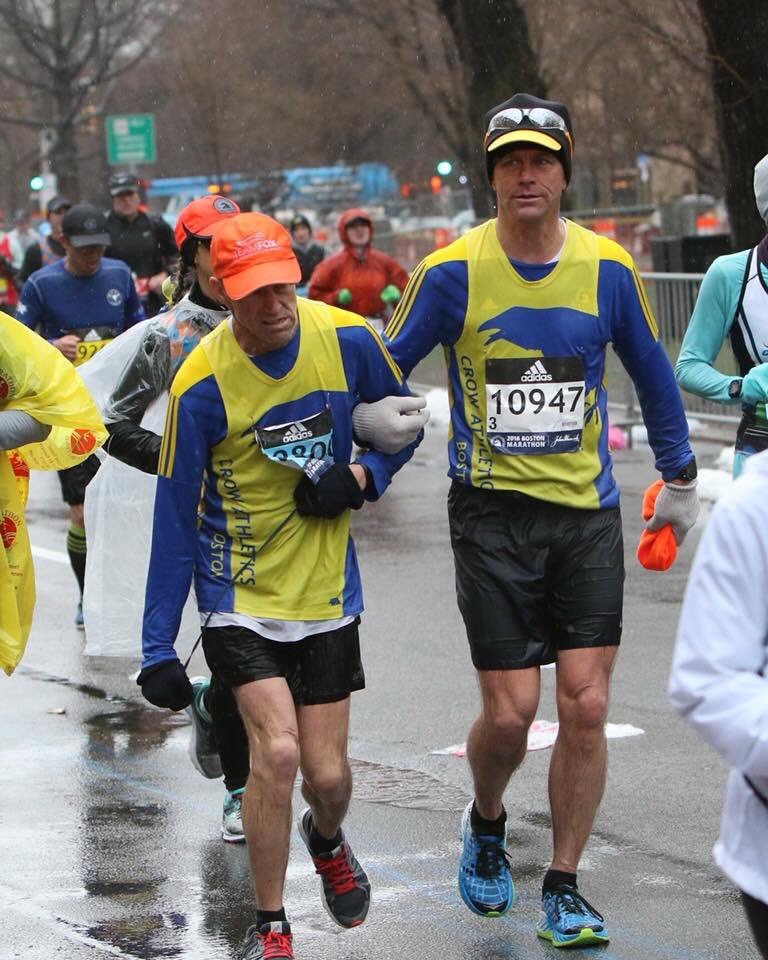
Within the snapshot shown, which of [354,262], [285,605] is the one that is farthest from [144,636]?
[354,262]

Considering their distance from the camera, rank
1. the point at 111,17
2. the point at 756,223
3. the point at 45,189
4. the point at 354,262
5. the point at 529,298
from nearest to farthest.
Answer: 1. the point at 529,298
2. the point at 354,262
3. the point at 756,223
4. the point at 111,17
5. the point at 45,189

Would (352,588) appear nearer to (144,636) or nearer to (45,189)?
(144,636)

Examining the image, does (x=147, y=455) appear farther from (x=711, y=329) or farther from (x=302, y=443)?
(x=711, y=329)

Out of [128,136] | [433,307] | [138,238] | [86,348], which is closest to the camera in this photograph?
[433,307]

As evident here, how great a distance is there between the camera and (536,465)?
16.5 ft

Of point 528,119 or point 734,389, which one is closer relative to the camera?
point 528,119

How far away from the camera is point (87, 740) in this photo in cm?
732

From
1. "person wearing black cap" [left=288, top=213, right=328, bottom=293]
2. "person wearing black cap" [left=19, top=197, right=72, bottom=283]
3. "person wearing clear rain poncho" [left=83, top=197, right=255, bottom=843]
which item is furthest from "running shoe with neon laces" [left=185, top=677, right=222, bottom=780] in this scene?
"person wearing black cap" [left=288, top=213, right=328, bottom=293]

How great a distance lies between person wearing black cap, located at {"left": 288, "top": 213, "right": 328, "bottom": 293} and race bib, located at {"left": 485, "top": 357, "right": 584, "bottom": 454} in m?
13.3

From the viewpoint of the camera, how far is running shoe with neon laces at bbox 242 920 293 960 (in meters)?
4.64

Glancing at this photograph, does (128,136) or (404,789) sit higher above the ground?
(128,136)

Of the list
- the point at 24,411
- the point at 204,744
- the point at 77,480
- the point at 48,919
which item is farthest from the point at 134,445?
the point at 77,480

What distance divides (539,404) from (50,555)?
709 cm

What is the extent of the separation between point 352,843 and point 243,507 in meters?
1.55
